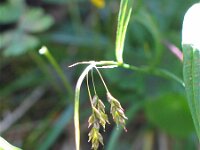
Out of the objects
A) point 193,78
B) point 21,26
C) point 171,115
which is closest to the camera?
point 193,78

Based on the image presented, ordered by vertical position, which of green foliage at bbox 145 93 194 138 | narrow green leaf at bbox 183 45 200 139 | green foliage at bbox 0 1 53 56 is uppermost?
green foliage at bbox 0 1 53 56

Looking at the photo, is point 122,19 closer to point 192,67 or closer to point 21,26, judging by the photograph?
point 192,67

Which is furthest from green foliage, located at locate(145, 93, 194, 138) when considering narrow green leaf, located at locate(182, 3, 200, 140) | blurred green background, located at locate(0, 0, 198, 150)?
narrow green leaf, located at locate(182, 3, 200, 140)

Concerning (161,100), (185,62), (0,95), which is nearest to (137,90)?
(161,100)

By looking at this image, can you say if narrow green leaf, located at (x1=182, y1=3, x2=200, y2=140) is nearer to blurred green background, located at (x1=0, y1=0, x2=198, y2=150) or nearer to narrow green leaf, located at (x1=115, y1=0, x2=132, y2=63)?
narrow green leaf, located at (x1=115, y1=0, x2=132, y2=63)

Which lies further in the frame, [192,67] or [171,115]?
[171,115]

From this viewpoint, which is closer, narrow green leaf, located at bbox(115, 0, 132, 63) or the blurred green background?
narrow green leaf, located at bbox(115, 0, 132, 63)

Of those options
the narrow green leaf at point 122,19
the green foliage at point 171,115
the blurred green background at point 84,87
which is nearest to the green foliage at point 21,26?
the blurred green background at point 84,87

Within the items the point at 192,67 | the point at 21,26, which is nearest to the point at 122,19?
the point at 192,67
